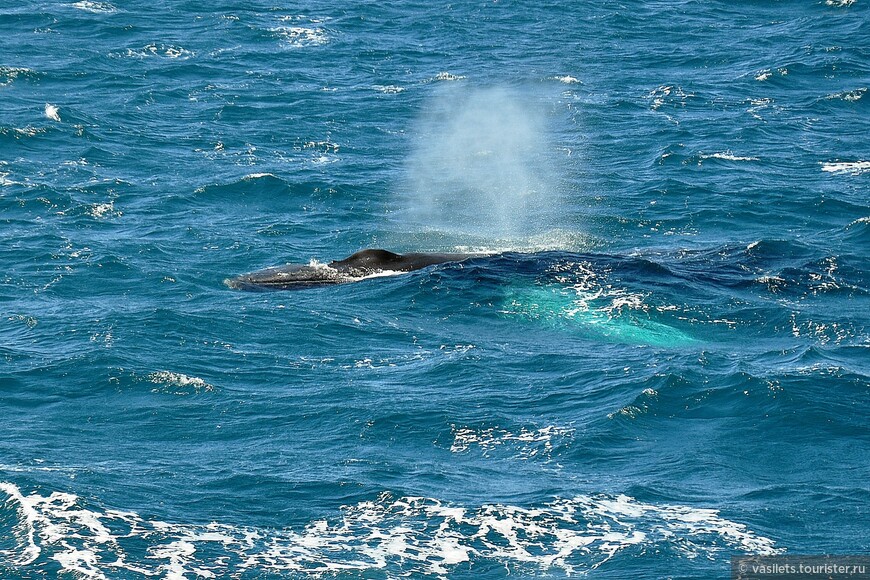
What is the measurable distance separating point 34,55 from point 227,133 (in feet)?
66.5

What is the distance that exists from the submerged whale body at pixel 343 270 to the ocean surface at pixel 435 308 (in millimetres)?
1050

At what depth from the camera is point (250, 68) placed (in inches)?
3460

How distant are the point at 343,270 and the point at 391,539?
21.6 meters

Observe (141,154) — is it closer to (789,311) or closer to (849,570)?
(789,311)

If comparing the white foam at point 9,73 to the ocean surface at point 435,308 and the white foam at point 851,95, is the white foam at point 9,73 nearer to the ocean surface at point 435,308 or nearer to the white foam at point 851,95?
the ocean surface at point 435,308

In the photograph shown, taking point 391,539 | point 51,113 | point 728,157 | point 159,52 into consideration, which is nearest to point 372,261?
point 391,539

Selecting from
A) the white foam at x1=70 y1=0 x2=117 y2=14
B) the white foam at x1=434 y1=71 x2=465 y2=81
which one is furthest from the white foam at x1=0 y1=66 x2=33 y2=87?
the white foam at x1=434 y1=71 x2=465 y2=81

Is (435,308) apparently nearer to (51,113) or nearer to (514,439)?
(514,439)

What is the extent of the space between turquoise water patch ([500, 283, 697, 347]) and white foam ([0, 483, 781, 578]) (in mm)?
12611

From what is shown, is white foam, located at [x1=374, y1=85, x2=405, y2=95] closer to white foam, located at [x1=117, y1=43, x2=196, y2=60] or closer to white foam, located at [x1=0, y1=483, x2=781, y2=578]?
white foam, located at [x1=117, y1=43, x2=196, y2=60]

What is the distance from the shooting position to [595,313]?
50.5 meters

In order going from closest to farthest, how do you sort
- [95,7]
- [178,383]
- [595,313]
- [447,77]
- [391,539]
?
[391,539]
[178,383]
[595,313]
[447,77]
[95,7]

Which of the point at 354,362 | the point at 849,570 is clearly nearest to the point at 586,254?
the point at 354,362

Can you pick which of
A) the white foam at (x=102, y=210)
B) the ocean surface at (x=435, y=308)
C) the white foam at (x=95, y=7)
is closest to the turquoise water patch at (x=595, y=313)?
the ocean surface at (x=435, y=308)
